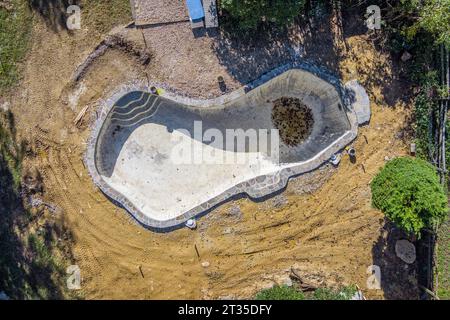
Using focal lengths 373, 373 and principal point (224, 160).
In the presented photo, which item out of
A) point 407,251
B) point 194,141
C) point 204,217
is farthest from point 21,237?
point 407,251

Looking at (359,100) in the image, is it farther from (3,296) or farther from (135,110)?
(3,296)

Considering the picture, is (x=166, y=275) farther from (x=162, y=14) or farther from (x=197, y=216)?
(x=162, y=14)

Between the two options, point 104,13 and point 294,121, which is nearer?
point 104,13

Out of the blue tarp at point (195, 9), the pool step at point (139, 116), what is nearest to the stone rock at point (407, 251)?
the pool step at point (139, 116)

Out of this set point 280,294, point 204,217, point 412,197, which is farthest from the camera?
point 204,217

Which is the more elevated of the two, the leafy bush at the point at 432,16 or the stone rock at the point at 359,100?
the leafy bush at the point at 432,16

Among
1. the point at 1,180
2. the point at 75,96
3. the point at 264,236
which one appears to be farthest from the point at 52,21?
the point at 264,236

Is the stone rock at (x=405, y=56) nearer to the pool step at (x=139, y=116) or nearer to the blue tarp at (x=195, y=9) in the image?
the blue tarp at (x=195, y=9)
